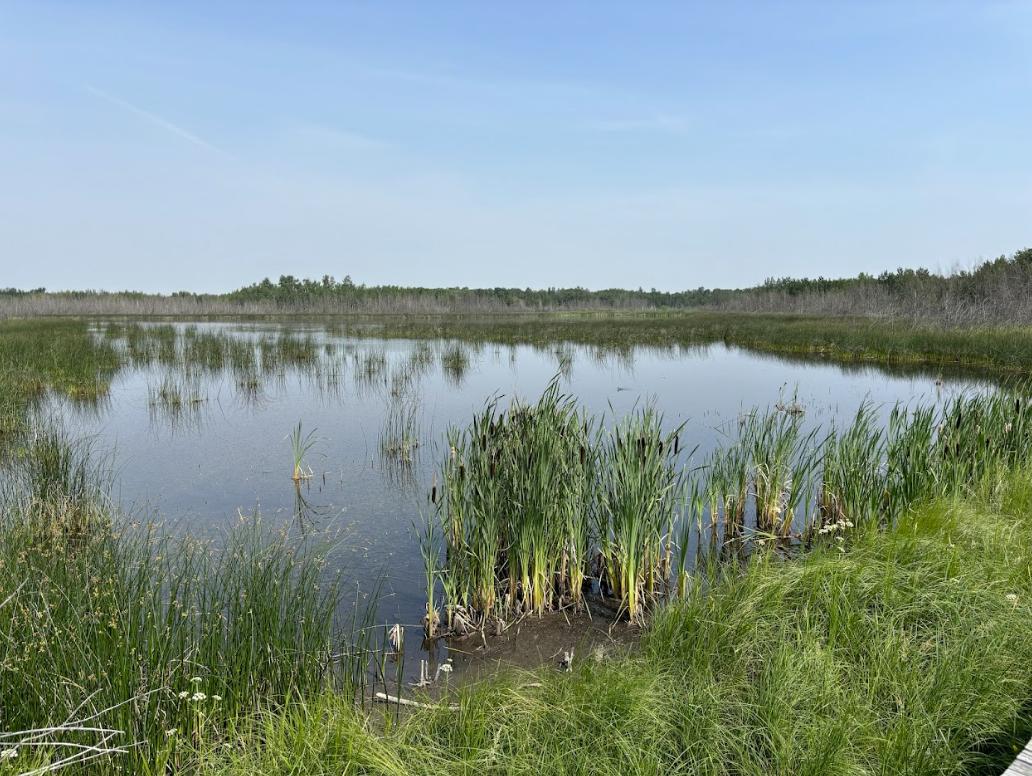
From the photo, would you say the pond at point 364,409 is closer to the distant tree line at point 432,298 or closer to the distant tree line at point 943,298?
the distant tree line at point 943,298

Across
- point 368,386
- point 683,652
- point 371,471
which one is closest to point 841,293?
point 368,386

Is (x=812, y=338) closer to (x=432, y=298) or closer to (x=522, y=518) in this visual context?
(x=522, y=518)

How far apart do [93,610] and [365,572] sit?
2.33m

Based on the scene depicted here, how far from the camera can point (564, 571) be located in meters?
4.81

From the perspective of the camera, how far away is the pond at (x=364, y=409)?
263 inches

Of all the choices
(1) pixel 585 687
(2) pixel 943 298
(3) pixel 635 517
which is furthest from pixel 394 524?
(2) pixel 943 298

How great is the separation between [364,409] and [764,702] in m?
10.1

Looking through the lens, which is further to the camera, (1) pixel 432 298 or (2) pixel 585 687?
(1) pixel 432 298

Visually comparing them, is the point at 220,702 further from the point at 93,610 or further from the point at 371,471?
the point at 371,471

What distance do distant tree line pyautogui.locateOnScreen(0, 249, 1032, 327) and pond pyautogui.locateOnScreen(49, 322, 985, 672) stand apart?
10517 millimetres

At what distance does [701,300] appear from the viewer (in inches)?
3127

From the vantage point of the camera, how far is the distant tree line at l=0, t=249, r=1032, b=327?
26.0 metres

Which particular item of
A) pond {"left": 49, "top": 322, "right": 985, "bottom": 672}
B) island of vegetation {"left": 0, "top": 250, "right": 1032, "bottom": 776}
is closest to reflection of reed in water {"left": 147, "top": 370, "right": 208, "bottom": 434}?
pond {"left": 49, "top": 322, "right": 985, "bottom": 672}

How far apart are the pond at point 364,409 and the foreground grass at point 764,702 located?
160 cm
